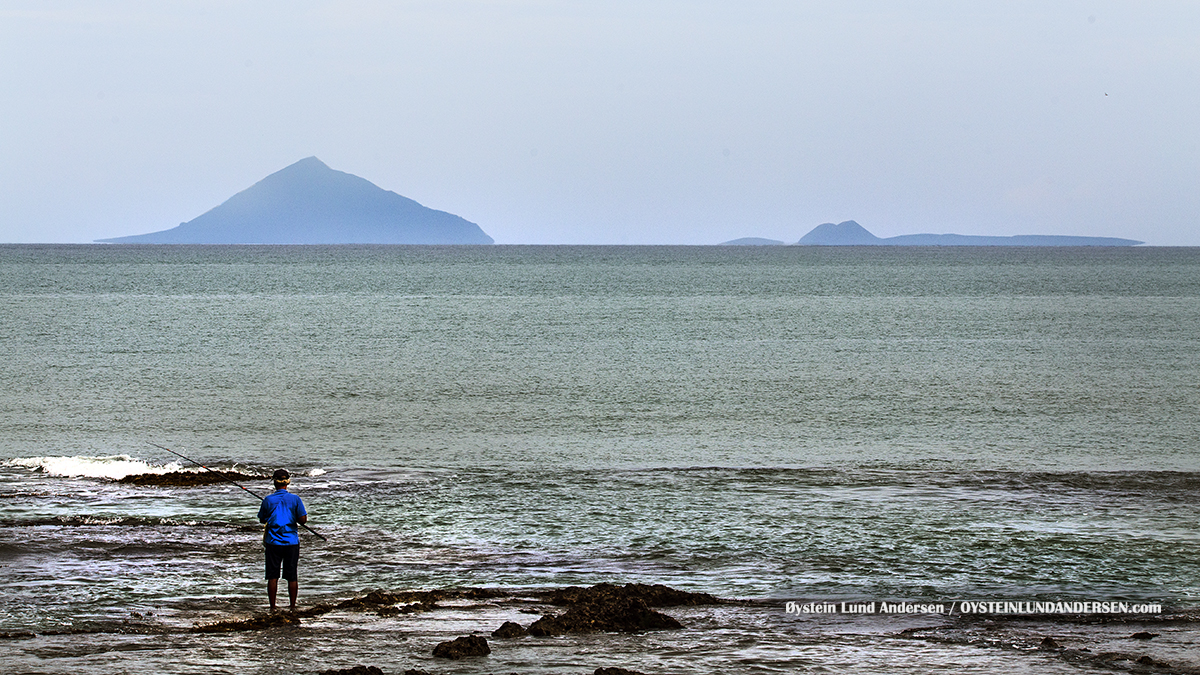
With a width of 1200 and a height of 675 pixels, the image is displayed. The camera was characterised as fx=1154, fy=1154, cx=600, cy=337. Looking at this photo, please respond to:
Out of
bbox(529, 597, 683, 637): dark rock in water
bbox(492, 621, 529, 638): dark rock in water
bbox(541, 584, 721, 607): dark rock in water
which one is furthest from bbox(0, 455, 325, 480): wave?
bbox(492, 621, 529, 638): dark rock in water

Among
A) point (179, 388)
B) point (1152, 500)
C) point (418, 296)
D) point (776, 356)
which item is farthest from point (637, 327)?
point (1152, 500)

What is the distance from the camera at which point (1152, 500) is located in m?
21.7

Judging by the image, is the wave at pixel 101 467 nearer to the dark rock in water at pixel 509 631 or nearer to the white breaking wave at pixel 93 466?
the white breaking wave at pixel 93 466

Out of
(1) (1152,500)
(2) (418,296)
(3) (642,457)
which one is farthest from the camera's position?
(2) (418,296)

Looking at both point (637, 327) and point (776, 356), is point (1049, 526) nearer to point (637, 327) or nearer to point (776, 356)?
point (776, 356)

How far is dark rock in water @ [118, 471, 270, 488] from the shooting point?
75.6 feet

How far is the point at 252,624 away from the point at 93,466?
13.4 m

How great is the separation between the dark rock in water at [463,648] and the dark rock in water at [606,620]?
956mm

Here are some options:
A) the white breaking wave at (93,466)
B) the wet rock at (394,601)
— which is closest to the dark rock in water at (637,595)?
the wet rock at (394,601)

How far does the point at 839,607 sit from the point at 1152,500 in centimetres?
1019

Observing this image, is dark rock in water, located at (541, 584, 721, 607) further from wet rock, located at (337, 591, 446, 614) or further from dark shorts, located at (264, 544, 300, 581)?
dark shorts, located at (264, 544, 300, 581)

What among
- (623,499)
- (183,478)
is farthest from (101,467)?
(623,499)

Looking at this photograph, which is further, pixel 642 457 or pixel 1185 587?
pixel 642 457

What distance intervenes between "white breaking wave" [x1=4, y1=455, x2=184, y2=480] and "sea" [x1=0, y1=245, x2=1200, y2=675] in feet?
0.38
